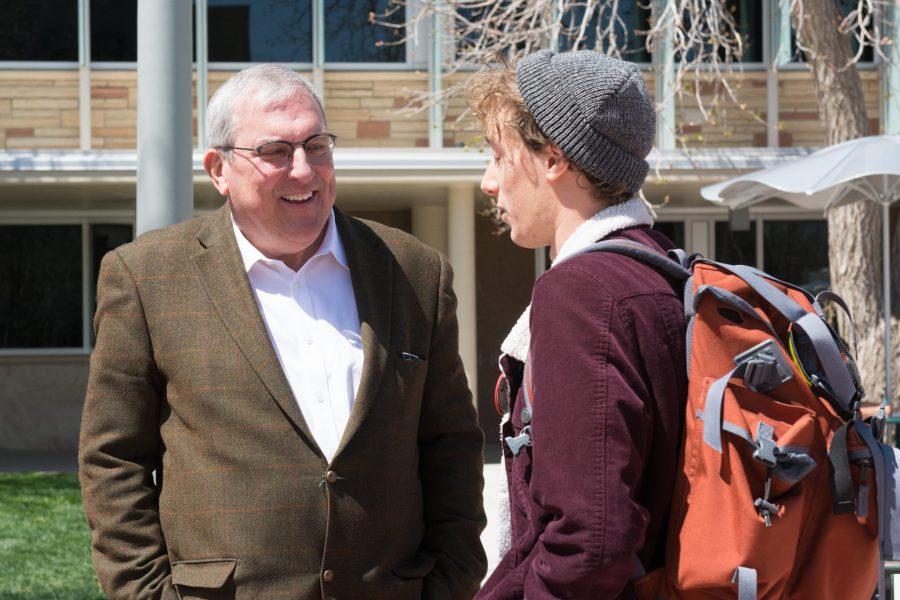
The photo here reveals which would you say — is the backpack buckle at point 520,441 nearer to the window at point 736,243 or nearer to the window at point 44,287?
the window at point 736,243

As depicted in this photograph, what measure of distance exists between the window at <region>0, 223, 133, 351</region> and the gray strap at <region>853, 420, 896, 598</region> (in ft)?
44.8

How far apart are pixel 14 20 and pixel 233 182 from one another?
37.3ft

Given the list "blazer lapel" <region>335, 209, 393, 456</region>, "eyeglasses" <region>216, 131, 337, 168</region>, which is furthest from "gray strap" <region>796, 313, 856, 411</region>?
"eyeglasses" <region>216, 131, 337, 168</region>

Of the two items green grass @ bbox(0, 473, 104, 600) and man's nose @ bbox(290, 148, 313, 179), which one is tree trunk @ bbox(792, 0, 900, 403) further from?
man's nose @ bbox(290, 148, 313, 179)

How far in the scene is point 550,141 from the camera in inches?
85.4

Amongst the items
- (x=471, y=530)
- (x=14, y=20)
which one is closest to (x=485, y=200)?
(x=14, y=20)

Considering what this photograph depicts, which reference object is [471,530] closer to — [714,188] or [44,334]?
[714,188]

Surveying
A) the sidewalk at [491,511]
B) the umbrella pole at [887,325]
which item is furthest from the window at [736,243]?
the umbrella pole at [887,325]

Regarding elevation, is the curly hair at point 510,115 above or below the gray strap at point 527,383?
above

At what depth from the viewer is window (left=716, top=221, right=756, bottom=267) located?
48.5 ft

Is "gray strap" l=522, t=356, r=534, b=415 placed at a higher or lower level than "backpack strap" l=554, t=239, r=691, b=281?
lower

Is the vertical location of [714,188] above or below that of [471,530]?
above

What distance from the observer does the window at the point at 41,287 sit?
1473 cm

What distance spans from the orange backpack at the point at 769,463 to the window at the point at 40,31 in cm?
1198
